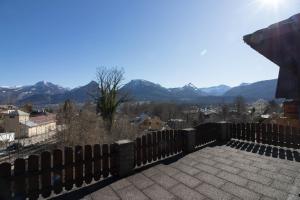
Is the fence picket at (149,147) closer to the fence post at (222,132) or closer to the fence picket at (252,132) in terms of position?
the fence post at (222,132)

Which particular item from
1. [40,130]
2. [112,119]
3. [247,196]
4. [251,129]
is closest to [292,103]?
[247,196]

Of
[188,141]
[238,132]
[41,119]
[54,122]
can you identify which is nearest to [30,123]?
[54,122]

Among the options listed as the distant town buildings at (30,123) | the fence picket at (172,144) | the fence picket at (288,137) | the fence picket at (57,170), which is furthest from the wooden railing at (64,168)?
the distant town buildings at (30,123)

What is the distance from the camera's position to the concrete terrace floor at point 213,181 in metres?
4.57

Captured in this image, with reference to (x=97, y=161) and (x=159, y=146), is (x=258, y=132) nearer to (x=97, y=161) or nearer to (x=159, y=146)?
(x=159, y=146)

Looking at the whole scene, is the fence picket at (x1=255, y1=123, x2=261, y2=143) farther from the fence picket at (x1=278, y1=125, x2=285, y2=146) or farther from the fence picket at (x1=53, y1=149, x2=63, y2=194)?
the fence picket at (x1=53, y1=149, x2=63, y2=194)

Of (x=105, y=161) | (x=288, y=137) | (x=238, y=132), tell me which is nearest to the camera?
(x=105, y=161)

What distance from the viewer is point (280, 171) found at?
596 cm

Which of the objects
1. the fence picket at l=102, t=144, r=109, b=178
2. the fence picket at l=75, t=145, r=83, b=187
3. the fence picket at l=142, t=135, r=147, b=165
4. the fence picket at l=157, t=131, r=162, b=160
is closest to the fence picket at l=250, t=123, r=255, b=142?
the fence picket at l=157, t=131, r=162, b=160

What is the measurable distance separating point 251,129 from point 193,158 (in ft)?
14.0

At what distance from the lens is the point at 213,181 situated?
527 cm

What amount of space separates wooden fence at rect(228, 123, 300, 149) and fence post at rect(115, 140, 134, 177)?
20.4ft

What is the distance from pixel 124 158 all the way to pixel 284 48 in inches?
178

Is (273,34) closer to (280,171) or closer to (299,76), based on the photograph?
(299,76)
